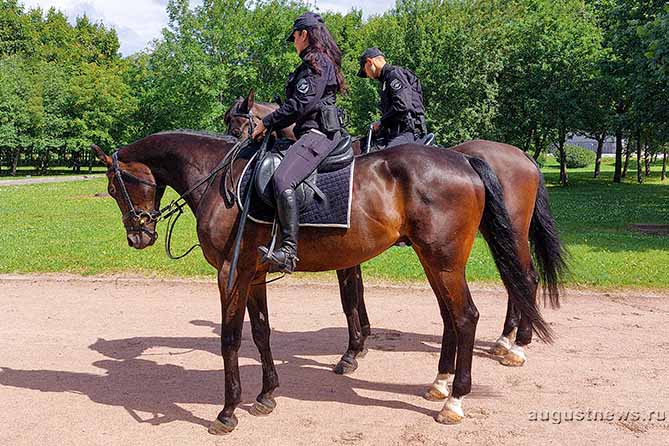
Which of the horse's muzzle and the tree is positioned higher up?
the tree

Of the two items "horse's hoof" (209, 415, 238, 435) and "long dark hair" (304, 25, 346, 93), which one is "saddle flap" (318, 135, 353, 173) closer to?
"long dark hair" (304, 25, 346, 93)

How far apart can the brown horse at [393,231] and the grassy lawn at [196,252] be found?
528cm

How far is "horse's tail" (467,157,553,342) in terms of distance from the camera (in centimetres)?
538

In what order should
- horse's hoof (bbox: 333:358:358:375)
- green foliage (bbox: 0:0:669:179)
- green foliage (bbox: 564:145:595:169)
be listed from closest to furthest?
horse's hoof (bbox: 333:358:358:375)
green foliage (bbox: 0:0:669:179)
green foliage (bbox: 564:145:595:169)

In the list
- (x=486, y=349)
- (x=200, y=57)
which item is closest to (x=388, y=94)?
(x=486, y=349)

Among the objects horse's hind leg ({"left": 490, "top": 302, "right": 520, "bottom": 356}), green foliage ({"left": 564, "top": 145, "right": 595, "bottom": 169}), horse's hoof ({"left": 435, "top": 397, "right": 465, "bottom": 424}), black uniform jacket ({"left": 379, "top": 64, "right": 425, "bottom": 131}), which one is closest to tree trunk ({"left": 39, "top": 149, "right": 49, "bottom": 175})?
green foliage ({"left": 564, "top": 145, "right": 595, "bottom": 169})

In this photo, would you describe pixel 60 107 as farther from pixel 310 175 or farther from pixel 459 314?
pixel 459 314

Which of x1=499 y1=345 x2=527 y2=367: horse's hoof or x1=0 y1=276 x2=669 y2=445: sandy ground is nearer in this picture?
x1=0 y1=276 x2=669 y2=445: sandy ground

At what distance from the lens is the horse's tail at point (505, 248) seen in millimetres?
5375

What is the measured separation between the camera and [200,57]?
37906 mm

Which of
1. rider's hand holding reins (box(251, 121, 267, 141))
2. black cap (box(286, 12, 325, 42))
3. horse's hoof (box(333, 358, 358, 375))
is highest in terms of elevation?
black cap (box(286, 12, 325, 42))

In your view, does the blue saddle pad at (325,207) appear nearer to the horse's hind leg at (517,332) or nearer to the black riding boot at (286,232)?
the black riding boot at (286,232)

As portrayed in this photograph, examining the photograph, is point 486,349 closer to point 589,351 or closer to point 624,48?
point 589,351

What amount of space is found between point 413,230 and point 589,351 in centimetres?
311
